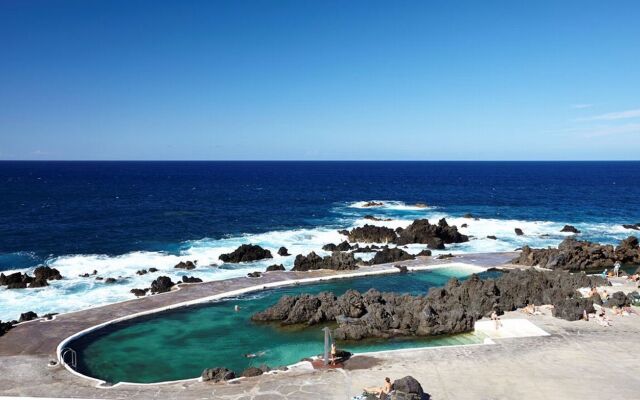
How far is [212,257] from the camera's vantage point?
Answer: 51.2 m

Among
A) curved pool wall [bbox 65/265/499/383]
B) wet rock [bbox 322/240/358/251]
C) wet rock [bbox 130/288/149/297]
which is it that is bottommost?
curved pool wall [bbox 65/265/499/383]

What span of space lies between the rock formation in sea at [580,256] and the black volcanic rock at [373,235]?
1645cm

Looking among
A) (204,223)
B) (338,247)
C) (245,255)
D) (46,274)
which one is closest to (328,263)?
(245,255)

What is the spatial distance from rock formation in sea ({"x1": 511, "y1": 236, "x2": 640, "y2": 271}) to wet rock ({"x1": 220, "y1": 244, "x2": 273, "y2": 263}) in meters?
26.0

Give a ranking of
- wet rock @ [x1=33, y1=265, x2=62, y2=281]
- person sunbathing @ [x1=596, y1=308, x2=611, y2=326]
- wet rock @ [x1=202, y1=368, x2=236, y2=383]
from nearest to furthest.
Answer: wet rock @ [x1=202, y1=368, x2=236, y2=383] → person sunbathing @ [x1=596, y1=308, x2=611, y2=326] → wet rock @ [x1=33, y1=265, x2=62, y2=281]

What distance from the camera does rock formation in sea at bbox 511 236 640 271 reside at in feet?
151

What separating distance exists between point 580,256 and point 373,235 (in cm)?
2321

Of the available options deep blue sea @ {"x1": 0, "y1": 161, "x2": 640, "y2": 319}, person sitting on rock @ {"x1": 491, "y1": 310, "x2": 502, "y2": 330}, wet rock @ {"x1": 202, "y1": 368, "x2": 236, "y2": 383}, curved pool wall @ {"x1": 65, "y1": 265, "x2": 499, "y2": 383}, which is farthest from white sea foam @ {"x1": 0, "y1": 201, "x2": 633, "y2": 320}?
person sitting on rock @ {"x1": 491, "y1": 310, "x2": 502, "y2": 330}

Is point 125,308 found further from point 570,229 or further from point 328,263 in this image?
point 570,229

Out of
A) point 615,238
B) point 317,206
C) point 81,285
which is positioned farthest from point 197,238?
point 615,238

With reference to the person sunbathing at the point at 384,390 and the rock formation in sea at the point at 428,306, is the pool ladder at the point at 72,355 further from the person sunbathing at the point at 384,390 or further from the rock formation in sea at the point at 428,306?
the person sunbathing at the point at 384,390

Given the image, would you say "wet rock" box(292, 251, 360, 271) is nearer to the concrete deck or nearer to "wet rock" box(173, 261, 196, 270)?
the concrete deck

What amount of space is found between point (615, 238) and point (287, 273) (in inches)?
1811

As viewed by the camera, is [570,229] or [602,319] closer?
[602,319]
